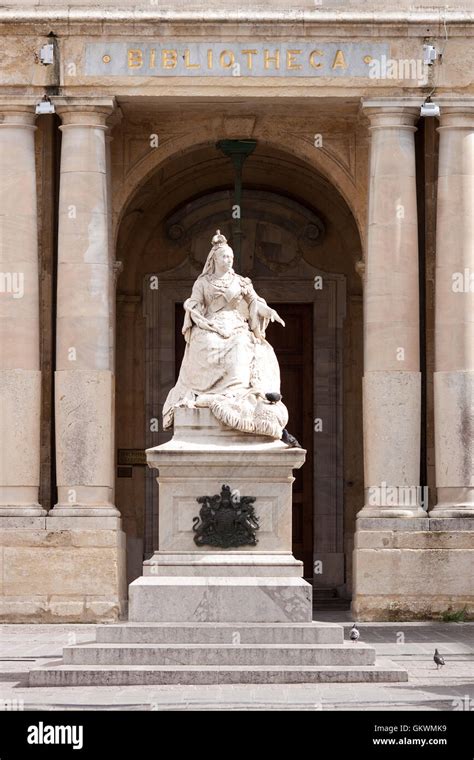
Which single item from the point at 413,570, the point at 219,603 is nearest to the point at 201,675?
the point at 219,603

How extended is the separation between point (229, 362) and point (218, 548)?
86.3 inches

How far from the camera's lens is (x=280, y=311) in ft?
106

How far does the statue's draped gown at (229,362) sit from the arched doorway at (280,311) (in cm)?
990

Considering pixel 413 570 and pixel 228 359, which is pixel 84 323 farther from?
pixel 228 359

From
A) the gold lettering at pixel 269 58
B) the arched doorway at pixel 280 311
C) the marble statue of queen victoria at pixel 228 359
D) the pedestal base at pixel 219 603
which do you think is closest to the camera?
the pedestal base at pixel 219 603

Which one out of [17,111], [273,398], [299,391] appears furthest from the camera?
[299,391]

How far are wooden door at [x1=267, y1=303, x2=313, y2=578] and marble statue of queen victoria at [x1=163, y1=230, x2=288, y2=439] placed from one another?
33.4ft

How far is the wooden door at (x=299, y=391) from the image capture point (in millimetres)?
31672

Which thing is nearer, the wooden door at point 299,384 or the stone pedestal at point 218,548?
the stone pedestal at point 218,548

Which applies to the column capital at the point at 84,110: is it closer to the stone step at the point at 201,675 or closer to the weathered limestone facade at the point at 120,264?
the weathered limestone facade at the point at 120,264

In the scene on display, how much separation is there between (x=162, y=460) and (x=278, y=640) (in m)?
2.33

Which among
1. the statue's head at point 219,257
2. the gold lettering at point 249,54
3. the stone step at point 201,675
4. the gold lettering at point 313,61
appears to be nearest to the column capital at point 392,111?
the gold lettering at point 313,61

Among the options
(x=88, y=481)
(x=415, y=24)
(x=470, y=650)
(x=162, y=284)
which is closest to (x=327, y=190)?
(x=162, y=284)
